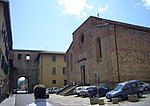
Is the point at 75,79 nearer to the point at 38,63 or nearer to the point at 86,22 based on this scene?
the point at 86,22

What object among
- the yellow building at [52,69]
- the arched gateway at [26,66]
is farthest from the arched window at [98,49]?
the arched gateway at [26,66]

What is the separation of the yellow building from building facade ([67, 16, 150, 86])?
15.5 metres

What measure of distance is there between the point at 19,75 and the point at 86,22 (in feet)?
81.9

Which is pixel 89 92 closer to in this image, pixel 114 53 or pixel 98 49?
pixel 114 53

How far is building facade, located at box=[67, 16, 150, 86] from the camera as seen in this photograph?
24297 mm

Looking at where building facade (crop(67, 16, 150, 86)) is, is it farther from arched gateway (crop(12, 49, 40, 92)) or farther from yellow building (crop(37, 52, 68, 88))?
arched gateway (crop(12, 49, 40, 92))

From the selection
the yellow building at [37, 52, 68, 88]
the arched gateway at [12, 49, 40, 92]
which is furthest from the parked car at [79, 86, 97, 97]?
the arched gateway at [12, 49, 40, 92]

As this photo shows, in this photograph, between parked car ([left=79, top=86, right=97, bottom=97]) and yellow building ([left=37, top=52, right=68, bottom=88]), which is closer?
parked car ([left=79, top=86, right=97, bottom=97])

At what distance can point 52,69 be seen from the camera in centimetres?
4638

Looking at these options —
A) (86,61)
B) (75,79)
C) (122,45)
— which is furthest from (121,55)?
(75,79)

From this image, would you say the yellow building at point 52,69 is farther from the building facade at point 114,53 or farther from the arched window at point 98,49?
the arched window at point 98,49

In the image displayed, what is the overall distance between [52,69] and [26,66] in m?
7.42

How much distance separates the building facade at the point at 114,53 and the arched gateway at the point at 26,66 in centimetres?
2098

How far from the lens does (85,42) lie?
3183 centimetres
